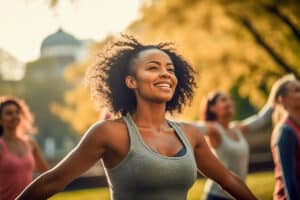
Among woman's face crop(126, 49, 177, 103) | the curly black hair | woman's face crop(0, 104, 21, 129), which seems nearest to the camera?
woman's face crop(126, 49, 177, 103)

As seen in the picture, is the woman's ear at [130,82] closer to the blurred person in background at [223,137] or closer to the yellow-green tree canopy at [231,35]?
the blurred person in background at [223,137]

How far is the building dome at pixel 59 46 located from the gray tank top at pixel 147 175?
302 feet

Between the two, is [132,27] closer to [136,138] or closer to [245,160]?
[245,160]

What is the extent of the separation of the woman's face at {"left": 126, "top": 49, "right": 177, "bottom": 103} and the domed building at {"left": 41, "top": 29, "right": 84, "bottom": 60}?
302ft

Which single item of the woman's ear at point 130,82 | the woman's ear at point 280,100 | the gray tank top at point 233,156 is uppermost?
the woman's ear at point 130,82

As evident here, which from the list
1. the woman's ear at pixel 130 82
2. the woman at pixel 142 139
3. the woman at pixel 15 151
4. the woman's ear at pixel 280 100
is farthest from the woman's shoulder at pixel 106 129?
the woman at pixel 15 151

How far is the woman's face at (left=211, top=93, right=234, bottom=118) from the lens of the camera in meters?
6.90

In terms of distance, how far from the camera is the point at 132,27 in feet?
56.7

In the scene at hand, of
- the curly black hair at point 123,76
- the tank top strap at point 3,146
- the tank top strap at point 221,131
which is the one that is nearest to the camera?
the curly black hair at point 123,76

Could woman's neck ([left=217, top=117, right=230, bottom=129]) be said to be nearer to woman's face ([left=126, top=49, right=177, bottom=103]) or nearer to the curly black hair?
the curly black hair

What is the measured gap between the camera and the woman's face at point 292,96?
5078 mm

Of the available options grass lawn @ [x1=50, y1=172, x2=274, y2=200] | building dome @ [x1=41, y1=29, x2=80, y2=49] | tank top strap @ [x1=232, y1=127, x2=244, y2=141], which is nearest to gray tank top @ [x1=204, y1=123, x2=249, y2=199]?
tank top strap @ [x1=232, y1=127, x2=244, y2=141]

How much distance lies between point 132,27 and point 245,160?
11.0 metres

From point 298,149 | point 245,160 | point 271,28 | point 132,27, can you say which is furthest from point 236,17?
point 298,149
